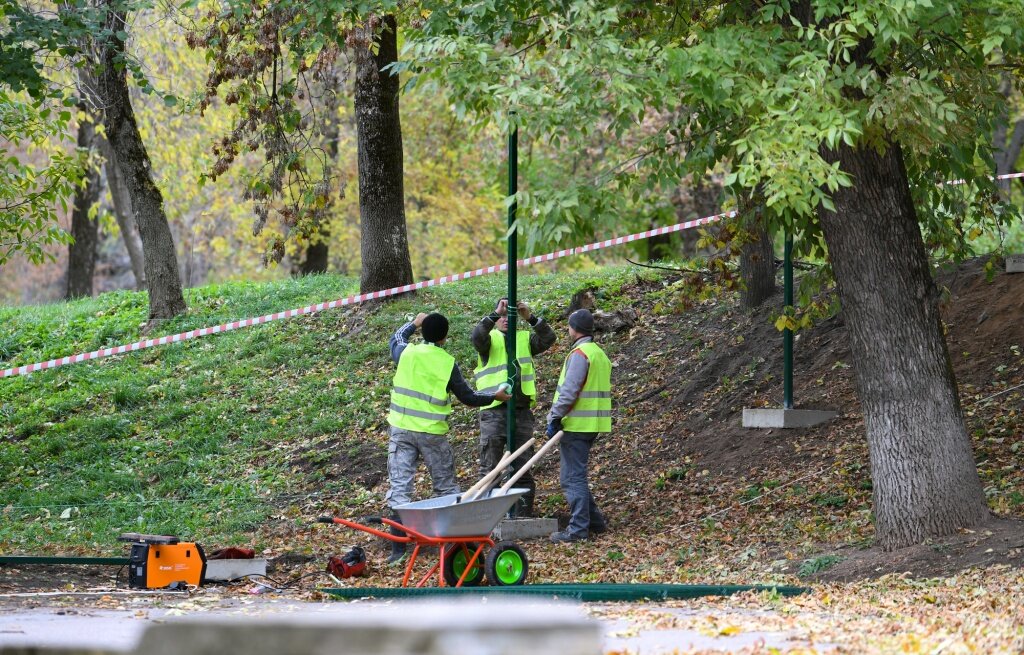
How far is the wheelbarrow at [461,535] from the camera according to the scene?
7980 millimetres

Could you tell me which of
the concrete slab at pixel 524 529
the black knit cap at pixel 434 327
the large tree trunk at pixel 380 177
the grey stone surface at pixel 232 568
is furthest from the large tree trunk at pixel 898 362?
the large tree trunk at pixel 380 177

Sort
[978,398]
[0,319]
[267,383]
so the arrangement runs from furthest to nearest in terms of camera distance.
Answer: [0,319] → [267,383] → [978,398]

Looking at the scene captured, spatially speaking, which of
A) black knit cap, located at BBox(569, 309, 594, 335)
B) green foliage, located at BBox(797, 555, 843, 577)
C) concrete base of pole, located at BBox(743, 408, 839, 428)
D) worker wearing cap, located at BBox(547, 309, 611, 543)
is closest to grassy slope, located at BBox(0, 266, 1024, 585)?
green foliage, located at BBox(797, 555, 843, 577)

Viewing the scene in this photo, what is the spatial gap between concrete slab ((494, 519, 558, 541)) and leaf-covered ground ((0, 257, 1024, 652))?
35 cm

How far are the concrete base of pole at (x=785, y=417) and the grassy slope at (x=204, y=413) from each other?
2.76m

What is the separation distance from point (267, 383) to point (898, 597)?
9.17 meters

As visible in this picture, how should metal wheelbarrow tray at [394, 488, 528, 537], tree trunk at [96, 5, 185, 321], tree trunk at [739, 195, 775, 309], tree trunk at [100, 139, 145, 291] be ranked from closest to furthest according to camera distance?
metal wheelbarrow tray at [394, 488, 528, 537] → tree trunk at [739, 195, 775, 309] → tree trunk at [96, 5, 185, 321] → tree trunk at [100, 139, 145, 291]

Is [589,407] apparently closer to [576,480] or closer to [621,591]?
[576,480]

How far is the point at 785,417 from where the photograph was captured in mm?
11211

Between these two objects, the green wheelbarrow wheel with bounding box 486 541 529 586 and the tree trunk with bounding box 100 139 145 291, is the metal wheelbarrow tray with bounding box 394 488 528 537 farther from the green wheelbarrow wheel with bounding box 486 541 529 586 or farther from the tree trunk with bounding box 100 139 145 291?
the tree trunk with bounding box 100 139 145 291

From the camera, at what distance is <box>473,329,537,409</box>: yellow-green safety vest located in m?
10.3

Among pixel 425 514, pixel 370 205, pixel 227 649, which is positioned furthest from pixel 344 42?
pixel 227 649

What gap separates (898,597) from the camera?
715cm

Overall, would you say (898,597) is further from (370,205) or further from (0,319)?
(0,319)
